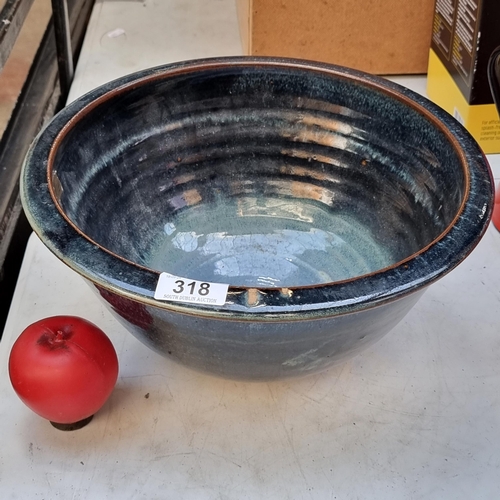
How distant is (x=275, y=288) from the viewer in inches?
21.1

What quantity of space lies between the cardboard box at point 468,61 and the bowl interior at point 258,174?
1.05ft

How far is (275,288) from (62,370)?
230 mm

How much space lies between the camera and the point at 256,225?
0.90 meters

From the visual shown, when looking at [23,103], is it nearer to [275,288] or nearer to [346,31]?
[346,31]

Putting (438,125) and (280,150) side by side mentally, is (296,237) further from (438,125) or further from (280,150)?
(438,125)

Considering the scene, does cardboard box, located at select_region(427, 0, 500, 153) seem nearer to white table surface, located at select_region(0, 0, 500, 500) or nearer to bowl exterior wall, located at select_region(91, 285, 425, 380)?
white table surface, located at select_region(0, 0, 500, 500)

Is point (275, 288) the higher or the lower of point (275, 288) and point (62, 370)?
the higher

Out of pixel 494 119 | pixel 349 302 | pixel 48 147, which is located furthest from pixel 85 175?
pixel 494 119

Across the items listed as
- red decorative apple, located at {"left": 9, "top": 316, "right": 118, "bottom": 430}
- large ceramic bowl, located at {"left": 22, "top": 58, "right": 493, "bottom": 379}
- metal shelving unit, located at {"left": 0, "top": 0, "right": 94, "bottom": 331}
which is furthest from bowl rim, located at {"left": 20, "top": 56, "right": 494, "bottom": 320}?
metal shelving unit, located at {"left": 0, "top": 0, "right": 94, "bottom": 331}

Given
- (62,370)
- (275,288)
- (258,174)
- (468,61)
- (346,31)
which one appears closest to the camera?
(275,288)

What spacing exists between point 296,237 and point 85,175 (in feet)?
0.86

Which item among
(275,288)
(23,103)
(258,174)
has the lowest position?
(23,103)

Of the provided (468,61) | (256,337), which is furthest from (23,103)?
(256,337)

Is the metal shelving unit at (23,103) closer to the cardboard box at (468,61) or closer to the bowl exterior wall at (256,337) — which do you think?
the bowl exterior wall at (256,337)
